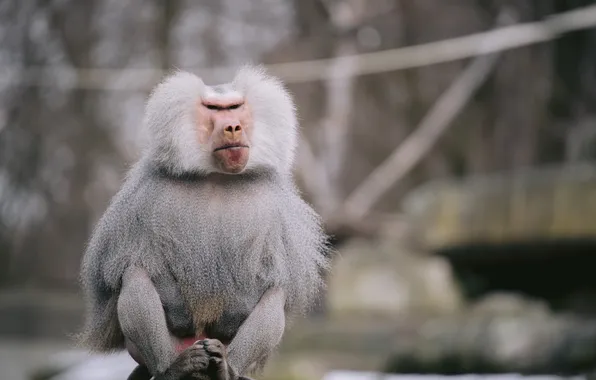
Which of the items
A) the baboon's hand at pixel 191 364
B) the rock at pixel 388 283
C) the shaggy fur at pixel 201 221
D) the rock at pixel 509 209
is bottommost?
the baboon's hand at pixel 191 364

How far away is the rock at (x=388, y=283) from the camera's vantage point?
23.4 ft

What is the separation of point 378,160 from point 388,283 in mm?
1175

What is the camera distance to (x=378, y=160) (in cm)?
793

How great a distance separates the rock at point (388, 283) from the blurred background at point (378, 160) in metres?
0.02

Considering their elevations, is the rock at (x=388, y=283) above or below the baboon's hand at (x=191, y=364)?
above

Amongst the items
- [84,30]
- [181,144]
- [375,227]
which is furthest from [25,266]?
[181,144]

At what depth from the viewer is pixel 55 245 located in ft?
28.2

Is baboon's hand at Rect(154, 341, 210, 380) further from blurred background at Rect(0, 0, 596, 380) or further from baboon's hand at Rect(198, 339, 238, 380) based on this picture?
blurred background at Rect(0, 0, 596, 380)

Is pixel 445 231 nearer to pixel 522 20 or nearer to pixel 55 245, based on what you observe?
pixel 522 20

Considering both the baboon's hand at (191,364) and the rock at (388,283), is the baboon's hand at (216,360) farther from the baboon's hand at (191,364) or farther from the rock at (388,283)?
the rock at (388,283)

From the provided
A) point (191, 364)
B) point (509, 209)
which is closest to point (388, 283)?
point (509, 209)

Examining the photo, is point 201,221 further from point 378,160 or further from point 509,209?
point 378,160

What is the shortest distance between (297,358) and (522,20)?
10.5ft

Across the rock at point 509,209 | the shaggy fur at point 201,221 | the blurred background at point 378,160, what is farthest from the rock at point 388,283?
the shaggy fur at point 201,221
